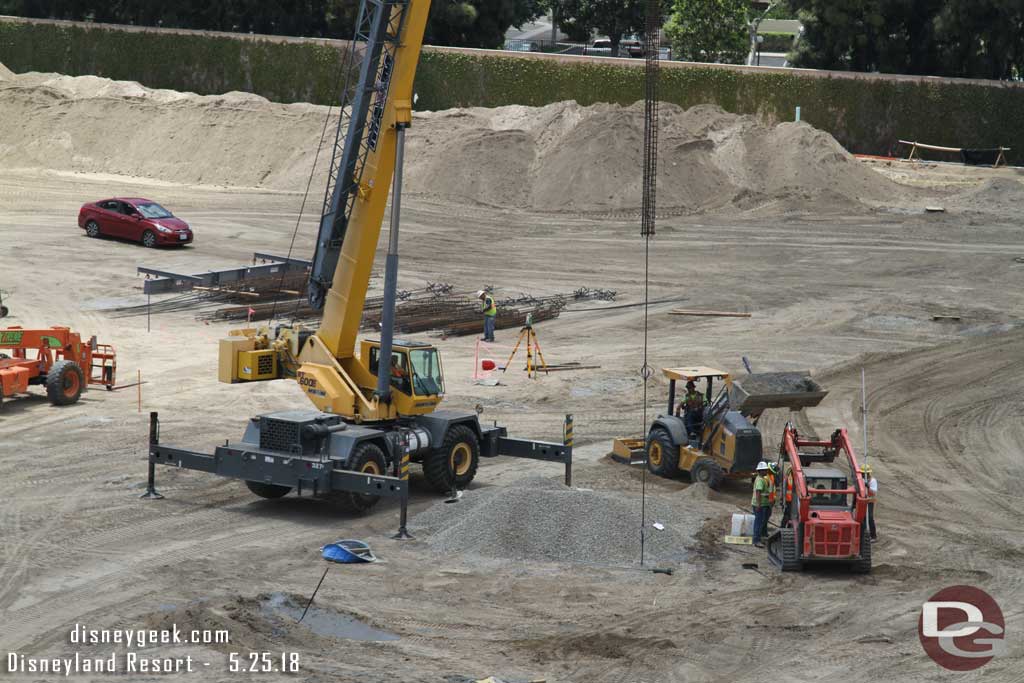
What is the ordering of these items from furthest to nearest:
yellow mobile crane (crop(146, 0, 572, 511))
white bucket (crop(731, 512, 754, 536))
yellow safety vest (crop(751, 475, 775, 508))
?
yellow mobile crane (crop(146, 0, 572, 511)) < white bucket (crop(731, 512, 754, 536)) < yellow safety vest (crop(751, 475, 775, 508))

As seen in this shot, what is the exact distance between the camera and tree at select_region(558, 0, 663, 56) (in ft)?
268

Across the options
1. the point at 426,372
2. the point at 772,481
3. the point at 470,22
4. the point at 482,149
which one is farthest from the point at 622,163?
the point at 772,481

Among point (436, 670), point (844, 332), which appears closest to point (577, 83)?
point (844, 332)

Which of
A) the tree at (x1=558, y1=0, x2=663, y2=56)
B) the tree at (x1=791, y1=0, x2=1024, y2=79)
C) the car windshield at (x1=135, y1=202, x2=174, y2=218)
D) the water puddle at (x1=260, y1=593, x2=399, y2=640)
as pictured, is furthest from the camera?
the tree at (x1=558, y1=0, x2=663, y2=56)

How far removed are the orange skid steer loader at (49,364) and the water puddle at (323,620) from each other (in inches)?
461

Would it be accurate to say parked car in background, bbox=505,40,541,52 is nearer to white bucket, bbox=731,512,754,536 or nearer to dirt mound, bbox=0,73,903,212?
dirt mound, bbox=0,73,903,212

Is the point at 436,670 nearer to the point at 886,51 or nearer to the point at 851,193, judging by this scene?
the point at 851,193

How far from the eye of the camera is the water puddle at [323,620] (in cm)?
1599

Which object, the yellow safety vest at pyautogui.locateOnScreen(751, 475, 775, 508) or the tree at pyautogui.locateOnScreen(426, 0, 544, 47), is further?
the tree at pyautogui.locateOnScreen(426, 0, 544, 47)

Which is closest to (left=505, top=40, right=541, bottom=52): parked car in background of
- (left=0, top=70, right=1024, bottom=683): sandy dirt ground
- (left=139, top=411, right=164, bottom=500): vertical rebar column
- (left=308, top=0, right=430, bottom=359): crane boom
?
(left=0, top=70, right=1024, bottom=683): sandy dirt ground

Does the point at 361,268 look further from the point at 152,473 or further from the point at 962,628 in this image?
the point at 962,628

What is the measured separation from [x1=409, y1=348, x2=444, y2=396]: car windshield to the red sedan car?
24032mm

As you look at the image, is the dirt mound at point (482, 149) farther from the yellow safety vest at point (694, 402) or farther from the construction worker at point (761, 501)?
the construction worker at point (761, 501)

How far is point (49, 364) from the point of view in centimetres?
2780
